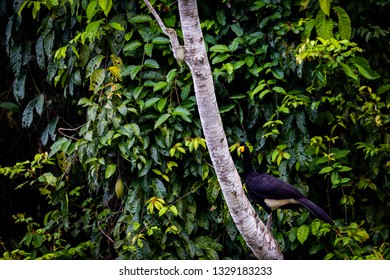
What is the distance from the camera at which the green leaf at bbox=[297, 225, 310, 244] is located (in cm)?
337

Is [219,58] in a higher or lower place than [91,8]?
lower

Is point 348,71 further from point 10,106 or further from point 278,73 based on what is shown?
point 10,106

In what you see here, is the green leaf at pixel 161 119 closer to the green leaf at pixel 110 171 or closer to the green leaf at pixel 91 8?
the green leaf at pixel 110 171

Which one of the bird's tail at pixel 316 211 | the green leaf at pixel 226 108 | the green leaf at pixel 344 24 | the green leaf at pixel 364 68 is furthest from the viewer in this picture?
the green leaf at pixel 226 108

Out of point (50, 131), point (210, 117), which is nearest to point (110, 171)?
point (50, 131)

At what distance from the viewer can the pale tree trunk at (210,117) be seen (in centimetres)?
244

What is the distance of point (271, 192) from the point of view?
3.07 m

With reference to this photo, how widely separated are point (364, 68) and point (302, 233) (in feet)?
2.83

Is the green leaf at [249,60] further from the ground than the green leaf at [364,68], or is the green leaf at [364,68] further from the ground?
the green leaf at [249,60]

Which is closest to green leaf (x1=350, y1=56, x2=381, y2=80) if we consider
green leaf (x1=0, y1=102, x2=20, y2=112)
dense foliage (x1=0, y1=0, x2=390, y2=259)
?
dense foliage (x1=0, y1=0, x2=390, y2=259)

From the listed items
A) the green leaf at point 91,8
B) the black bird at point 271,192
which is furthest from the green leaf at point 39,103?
the black bird at point 271,192

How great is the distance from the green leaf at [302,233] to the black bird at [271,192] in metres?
0.23

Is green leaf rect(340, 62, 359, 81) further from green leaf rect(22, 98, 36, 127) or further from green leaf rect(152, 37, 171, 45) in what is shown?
green leaf rect(22, 98, 36, 127)
